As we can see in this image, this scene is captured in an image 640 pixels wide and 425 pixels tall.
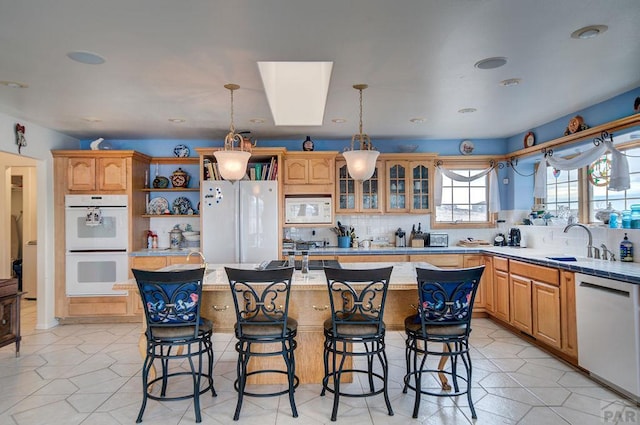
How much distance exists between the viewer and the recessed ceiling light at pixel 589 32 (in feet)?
7.61

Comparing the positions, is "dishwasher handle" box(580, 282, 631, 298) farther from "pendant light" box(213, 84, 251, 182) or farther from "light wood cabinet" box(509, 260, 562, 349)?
"pendant light" box(213, 84, 251, 182)

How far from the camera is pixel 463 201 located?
5840 mm

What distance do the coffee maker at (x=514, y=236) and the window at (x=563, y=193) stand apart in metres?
0.47

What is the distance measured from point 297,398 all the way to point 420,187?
358cm

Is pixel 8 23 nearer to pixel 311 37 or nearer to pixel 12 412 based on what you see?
pixel 311 37

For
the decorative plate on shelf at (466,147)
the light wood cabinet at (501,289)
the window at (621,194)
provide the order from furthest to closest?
the decorative plate on shelf at (466,147), the light wood cabinet at (501,289), the window at (621,194)

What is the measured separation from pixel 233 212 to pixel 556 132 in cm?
405

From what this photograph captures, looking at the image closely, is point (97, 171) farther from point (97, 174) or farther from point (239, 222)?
point (239, 222)

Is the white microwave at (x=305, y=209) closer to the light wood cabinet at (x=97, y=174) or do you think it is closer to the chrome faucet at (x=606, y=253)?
the light wood cabinet at (x=97, y=174)

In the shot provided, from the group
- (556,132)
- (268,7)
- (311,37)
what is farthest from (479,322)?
(268,7)

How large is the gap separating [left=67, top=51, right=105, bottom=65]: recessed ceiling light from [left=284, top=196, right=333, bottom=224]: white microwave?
2.89 m

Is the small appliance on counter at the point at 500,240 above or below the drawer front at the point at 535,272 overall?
above

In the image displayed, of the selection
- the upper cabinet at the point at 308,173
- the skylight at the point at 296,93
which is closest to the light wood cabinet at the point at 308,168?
the upper cabinet at the point at 308,173

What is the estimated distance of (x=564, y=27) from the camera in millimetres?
2320
